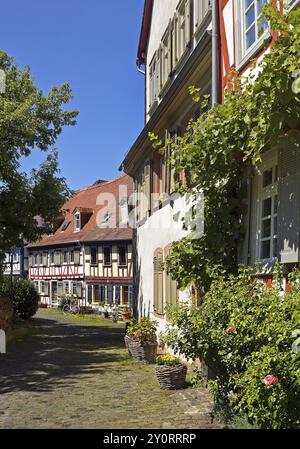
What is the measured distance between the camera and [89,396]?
8.48m

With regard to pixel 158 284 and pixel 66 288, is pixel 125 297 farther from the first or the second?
pixel 158 284

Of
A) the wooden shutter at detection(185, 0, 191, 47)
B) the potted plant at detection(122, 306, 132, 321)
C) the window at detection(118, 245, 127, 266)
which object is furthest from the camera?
the window at detection(118, 245, 127, 266)

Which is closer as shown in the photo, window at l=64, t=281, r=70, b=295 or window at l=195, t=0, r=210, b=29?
window at l=195, t=0, r=210, b=29

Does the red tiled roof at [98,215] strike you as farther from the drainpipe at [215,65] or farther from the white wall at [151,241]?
the drainpipe at [215,65]

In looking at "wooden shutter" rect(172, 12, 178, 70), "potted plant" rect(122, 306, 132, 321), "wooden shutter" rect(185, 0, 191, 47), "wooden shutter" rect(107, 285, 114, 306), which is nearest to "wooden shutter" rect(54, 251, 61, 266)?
"wooden shutter" rect(107, 285, 114, 306)

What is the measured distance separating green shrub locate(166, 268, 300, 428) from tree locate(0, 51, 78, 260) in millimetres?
11448

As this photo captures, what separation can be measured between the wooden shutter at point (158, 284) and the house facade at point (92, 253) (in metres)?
17.2

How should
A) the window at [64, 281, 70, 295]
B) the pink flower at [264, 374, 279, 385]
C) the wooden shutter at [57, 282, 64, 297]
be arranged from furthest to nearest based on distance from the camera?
the wooden shutter at [57, 282, 64, 297] → the window at [64, 281, 70, 295] → the pink flower at [264, 374, 279, 385]

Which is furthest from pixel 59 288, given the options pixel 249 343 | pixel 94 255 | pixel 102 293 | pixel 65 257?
pixel 249 343

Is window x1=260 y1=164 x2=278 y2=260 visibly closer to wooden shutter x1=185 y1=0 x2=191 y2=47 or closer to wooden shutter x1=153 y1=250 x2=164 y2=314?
wooden shutter x1=185 y1=0 x2=191 y2=47

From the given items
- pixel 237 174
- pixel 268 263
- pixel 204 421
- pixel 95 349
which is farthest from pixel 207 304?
pixel 95 349

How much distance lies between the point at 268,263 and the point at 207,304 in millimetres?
985

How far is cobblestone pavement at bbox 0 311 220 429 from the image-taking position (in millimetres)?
6762

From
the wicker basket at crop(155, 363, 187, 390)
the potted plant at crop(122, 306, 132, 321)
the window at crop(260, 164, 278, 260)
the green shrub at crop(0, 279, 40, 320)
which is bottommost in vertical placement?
the potted plant at crop(122, 306, 132, 321)
